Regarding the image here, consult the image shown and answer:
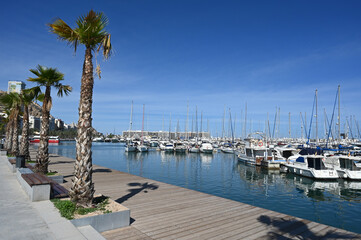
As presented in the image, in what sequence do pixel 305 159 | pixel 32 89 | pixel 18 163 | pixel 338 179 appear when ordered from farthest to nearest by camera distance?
pixel 305 159, pixel 338 179, pixel 32 89, pixel 18 163

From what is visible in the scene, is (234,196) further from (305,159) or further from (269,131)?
(269,131)

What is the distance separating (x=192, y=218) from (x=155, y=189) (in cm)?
509

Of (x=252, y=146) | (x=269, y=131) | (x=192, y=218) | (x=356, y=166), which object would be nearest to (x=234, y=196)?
(x=192, y=218)

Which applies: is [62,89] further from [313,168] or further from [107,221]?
[313,168]

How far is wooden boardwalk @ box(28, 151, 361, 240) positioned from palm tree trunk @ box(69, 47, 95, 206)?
5.07ft

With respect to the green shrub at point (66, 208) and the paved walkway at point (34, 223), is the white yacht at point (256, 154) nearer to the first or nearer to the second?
the green shrub at point (66, 208)

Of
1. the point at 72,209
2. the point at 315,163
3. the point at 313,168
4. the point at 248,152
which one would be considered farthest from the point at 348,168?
the point at 72,209

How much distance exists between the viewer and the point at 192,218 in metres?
8.70

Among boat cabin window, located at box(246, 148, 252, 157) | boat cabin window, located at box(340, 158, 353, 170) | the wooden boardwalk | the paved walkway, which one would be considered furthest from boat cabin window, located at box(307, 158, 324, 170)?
the paved walkway

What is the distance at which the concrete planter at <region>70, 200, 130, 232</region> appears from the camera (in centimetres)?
676

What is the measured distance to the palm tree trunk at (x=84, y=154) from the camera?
776 centimetres

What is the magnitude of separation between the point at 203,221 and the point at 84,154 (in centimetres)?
476

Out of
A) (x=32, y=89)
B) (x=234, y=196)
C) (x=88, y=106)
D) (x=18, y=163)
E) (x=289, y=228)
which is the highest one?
(x=32, y=89)

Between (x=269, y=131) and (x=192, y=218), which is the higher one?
(x=269, y=131)
